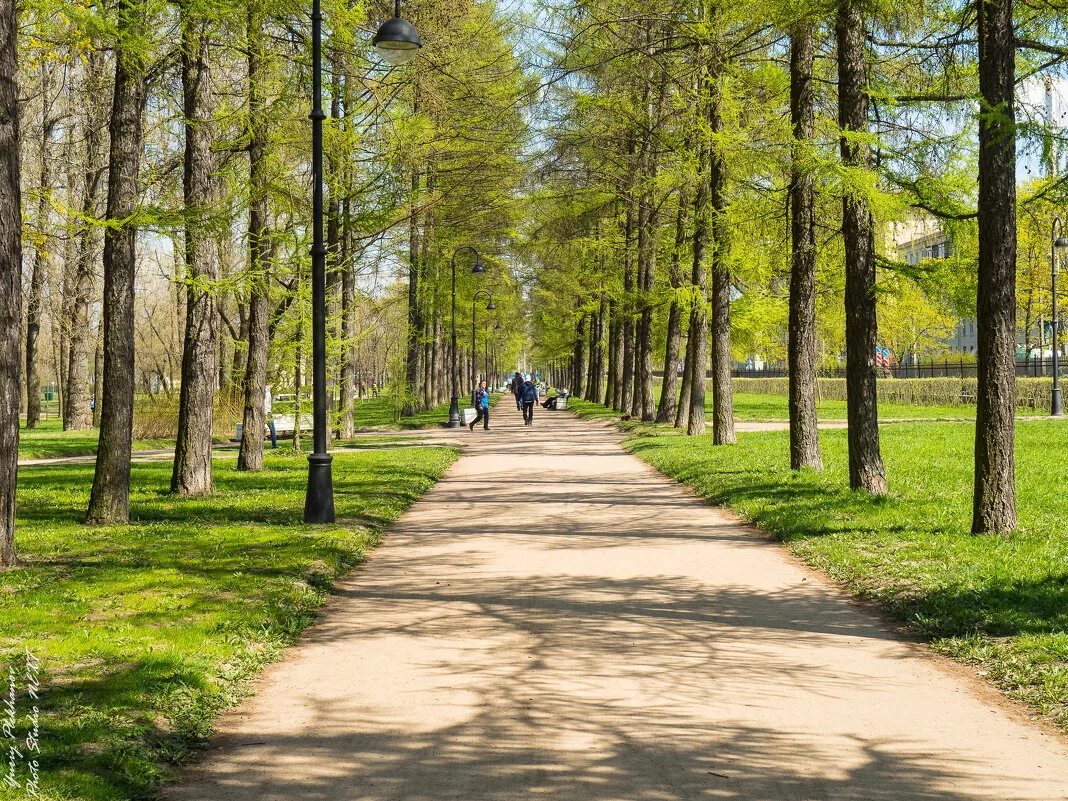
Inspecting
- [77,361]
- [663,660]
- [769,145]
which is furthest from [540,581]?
[77,361]

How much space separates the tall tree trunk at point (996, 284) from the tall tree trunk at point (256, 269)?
29.0 ft

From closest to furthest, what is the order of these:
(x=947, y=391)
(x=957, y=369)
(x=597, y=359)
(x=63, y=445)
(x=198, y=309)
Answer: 1. (x=198, y=309)
2. (x=63, y=445)
3. (x=947, y=391)
4. (x=597, y=359)
5. (x=957, y=369)

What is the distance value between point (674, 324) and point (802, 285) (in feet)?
44.7

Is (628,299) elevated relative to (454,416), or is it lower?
elevated

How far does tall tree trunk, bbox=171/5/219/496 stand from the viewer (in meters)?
14.5

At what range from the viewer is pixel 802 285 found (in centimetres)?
1672

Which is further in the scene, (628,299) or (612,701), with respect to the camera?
(628,299)

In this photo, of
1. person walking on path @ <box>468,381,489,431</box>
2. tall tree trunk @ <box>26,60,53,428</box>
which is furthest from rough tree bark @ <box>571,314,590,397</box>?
tall tree trunk @ <box>26,60,53,428</box>

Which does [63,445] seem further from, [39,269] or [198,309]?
[198,309]

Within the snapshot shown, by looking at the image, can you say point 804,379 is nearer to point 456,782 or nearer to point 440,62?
point 440,62

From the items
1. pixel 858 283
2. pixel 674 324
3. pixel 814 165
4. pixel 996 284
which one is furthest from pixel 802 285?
pixel 674 324

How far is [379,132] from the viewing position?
21.3m

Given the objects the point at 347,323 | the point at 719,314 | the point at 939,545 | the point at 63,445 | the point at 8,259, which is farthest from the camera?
the point at 63,445

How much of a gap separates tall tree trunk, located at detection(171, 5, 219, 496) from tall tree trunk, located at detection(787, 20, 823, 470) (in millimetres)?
8331
